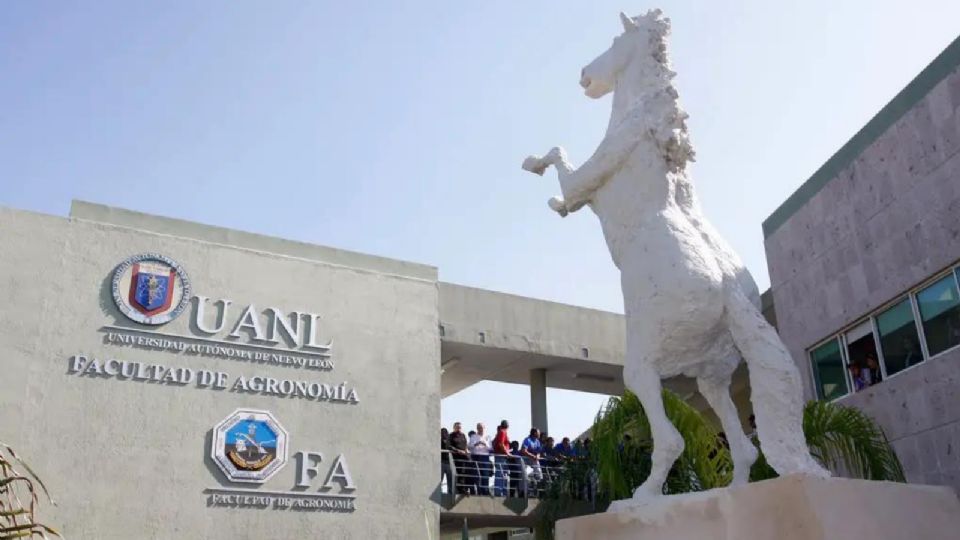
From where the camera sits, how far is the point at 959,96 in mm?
8750

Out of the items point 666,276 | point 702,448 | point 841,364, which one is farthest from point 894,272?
point 666,276

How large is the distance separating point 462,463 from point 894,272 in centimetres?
653

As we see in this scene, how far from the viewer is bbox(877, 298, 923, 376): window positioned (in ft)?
31.1

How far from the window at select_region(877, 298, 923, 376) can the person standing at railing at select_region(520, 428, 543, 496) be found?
498 centimetres

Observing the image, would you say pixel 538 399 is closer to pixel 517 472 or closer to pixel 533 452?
pixel 533 452

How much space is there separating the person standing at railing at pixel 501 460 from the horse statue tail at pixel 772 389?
886cm

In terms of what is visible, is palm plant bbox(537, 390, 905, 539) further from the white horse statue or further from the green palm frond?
the white horse statue

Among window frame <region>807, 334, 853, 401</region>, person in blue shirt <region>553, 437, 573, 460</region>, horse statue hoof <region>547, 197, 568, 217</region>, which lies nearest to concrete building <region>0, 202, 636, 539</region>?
person in blue shirt <region>553, 437, 573, 460</region>

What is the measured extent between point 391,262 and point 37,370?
524cm

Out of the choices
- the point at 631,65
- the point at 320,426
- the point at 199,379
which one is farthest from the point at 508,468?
the point at 631,65

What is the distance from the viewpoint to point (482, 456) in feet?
42.4

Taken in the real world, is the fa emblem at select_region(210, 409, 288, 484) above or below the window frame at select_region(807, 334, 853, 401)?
below

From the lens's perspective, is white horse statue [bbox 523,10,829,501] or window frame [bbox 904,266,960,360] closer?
white horse statue [bbox 523,10,829,501]

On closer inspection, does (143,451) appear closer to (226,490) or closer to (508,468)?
(226,490)
